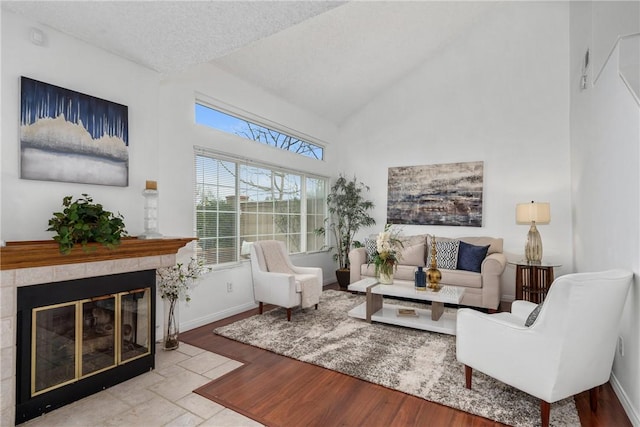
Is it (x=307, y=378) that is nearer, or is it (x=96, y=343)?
(x=96, y=343)

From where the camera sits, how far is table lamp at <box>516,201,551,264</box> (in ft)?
13.4

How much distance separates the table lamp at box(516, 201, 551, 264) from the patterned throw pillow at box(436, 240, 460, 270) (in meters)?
0.88

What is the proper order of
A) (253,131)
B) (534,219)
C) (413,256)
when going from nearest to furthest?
(534,219) → (253,131) → (413,256)

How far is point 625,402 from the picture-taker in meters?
2.05

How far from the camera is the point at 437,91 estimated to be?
17.7 feet

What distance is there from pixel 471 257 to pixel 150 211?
3963 mm

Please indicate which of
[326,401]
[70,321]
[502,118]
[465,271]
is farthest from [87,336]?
[502,118]

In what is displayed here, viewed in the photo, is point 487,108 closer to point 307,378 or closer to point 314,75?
point 314,75

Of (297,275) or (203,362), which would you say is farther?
(297,275)

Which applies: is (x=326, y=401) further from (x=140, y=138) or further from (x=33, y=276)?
(x=140, y=138)

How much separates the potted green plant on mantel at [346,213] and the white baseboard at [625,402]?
375cm

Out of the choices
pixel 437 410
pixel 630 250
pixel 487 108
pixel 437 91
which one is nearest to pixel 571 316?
pixel 630 250

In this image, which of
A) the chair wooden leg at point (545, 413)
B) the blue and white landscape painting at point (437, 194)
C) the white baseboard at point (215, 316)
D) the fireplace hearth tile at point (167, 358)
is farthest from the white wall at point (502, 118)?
the fireplace hearth tile at point (167, 358)

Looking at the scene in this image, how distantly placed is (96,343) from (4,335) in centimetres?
54
